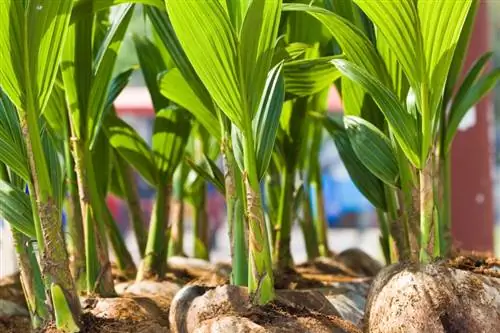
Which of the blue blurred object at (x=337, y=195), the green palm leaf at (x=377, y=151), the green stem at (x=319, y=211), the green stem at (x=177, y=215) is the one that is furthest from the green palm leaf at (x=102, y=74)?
the blue blurred object at (x=337, y=195)

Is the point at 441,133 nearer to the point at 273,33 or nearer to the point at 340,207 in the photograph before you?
the point at 273,33

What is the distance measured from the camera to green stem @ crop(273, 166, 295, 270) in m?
1.19

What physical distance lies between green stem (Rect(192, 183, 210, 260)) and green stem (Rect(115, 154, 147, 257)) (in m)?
0.15

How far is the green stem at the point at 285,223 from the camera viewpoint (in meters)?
1.19

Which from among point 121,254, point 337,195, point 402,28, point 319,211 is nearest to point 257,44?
point 402,28

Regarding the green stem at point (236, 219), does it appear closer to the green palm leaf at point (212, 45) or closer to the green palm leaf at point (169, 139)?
the green palm leaf at point (212, 45)

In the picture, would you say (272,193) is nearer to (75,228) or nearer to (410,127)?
(75,228)

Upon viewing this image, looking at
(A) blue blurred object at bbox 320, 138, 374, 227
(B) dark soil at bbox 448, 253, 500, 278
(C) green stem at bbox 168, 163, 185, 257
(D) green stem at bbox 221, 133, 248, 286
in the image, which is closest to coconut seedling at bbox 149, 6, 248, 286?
(D) green stem at bbox 221, 133, 248, 286

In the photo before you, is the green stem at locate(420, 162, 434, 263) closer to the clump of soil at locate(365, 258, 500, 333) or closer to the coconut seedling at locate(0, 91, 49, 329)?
the clump of soil at locate(365, 258, 500, 333)

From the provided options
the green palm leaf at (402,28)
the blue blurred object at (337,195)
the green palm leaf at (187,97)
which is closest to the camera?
the green palm leaf at (402,28)

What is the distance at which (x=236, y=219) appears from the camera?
0.92m

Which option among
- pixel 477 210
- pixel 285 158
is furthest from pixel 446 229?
pixel 477 210

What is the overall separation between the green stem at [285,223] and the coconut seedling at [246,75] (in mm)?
330

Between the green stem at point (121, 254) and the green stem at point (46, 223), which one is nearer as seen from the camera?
the green stem at point (46, 223)
